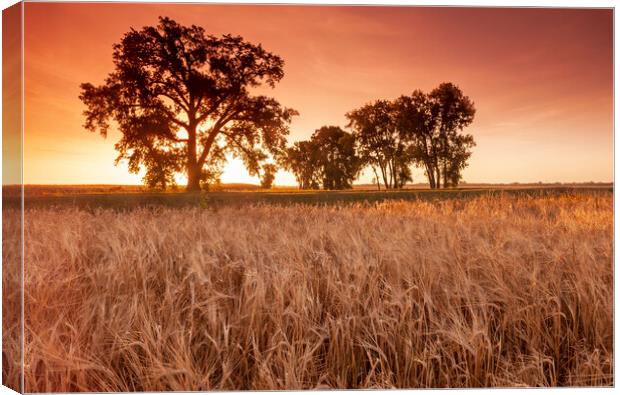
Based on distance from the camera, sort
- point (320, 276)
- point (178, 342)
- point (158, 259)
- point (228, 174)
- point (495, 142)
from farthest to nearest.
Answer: point (228, 174), point (495, 142), point (158, 259), point (320, 276), point (178, 342)

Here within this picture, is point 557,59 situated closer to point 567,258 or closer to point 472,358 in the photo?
point 567,258

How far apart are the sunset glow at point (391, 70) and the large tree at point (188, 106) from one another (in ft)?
0.54

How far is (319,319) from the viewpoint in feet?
7.23

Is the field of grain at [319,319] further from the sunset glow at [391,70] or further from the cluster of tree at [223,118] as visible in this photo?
the cluster of tree at [223,118]

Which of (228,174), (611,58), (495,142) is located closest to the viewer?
(611,58)

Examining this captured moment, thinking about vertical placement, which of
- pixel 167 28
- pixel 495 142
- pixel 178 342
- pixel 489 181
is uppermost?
pixel 167 28

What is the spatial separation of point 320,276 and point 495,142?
1980 millimetres

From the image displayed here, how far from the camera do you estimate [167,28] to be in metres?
3.15

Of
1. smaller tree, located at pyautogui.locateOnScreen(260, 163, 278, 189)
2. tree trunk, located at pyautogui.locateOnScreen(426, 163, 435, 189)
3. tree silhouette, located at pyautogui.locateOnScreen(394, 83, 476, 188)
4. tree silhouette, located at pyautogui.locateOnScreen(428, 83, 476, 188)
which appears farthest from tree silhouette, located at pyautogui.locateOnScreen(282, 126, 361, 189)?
tree silhouette, located at pyautogui.locateOnScreen(428, 83, 476, 188)

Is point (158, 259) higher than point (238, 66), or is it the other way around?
point (238, 66)

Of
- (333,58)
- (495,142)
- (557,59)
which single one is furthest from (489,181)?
(333,58)

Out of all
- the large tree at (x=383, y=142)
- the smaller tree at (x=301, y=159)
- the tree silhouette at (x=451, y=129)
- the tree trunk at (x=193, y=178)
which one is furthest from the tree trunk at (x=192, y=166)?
the tree silhouette at (x=451, y=129)

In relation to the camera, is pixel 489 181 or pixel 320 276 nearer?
pixel 320 276

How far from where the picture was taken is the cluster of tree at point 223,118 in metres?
3.44
